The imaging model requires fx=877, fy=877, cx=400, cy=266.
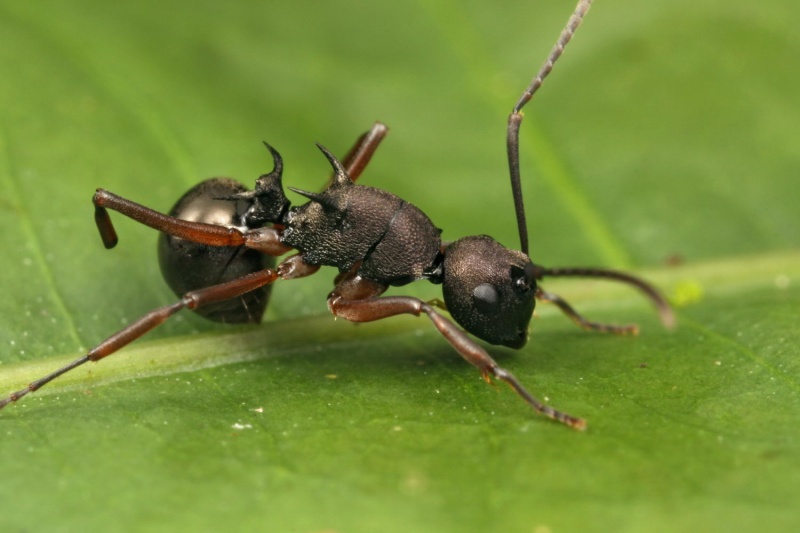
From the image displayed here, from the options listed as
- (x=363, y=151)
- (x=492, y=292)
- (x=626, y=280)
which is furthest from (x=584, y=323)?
(x=363, y=151)

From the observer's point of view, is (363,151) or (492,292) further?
(363,151)

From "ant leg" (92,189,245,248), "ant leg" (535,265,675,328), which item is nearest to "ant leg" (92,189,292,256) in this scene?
"ant leg" (92,189,245,248)

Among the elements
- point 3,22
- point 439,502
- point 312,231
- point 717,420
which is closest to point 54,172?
point 3,22

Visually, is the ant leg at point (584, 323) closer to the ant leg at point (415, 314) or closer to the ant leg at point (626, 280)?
the ant leg at point (626, 280)

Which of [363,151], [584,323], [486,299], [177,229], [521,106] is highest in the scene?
[521,106]

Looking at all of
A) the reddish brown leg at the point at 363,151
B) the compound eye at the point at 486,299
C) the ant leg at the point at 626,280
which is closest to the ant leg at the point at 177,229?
the reddish brown leg at the point at 363,151

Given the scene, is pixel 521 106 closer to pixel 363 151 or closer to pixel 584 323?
pixel 363 151

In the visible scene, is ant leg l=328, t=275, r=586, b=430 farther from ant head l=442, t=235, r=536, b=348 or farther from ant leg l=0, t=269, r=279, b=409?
ant leg l=0, t=269, r=279, b=409

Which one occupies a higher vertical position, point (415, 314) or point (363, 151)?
point (363, 151)
